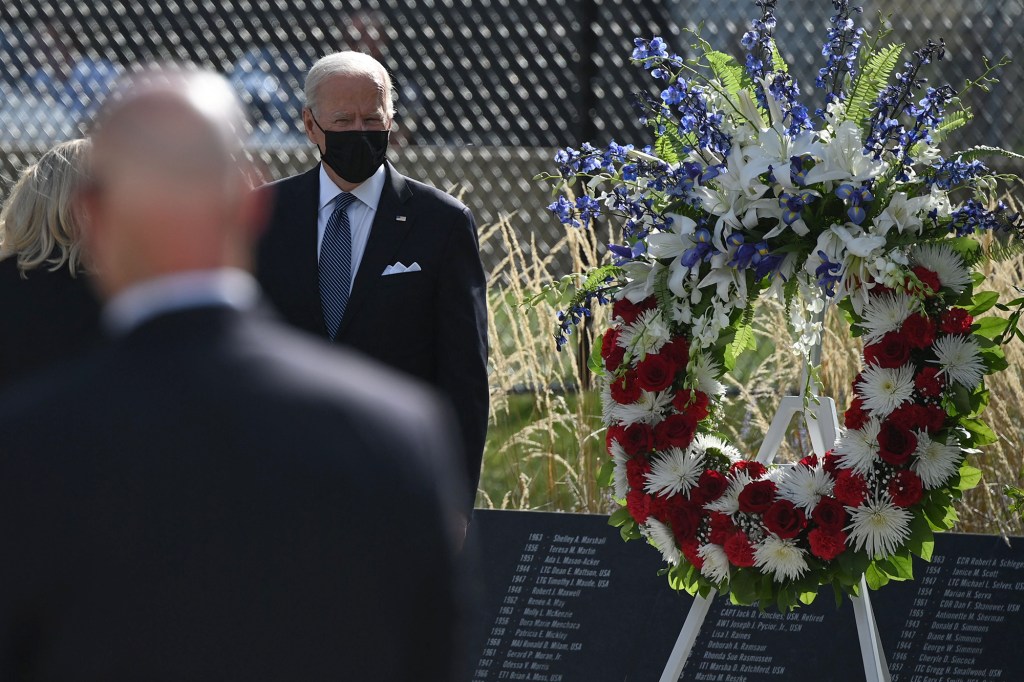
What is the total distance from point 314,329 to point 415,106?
3.34m

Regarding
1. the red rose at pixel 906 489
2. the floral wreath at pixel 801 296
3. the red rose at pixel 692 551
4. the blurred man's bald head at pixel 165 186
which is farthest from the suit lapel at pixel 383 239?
the blurred man's bald head at pixel 165 186

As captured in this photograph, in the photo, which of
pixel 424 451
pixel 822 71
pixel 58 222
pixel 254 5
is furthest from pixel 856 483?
pixel 254 5

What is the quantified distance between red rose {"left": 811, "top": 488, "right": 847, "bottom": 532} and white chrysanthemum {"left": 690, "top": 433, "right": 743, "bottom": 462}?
1.12 feet

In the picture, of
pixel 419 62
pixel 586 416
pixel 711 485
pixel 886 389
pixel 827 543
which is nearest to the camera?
pixel 827 543

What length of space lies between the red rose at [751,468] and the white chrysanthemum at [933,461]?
0.36 metres

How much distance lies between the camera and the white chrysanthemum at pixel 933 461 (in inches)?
122

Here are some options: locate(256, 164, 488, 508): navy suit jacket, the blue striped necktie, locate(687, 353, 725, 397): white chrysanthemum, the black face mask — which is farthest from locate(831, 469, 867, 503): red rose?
the black face mask

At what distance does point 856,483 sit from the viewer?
3096mm

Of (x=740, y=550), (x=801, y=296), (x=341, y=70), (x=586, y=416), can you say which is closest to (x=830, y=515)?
(x=740, y=550)

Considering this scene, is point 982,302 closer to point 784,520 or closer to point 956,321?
point 956,321

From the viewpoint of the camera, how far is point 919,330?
122 inches

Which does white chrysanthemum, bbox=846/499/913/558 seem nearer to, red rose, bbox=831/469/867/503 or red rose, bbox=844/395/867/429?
red rose, bbox=831/469/867/503

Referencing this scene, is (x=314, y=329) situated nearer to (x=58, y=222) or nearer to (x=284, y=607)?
(x=58, y=222)

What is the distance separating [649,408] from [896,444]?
0.62 meters
